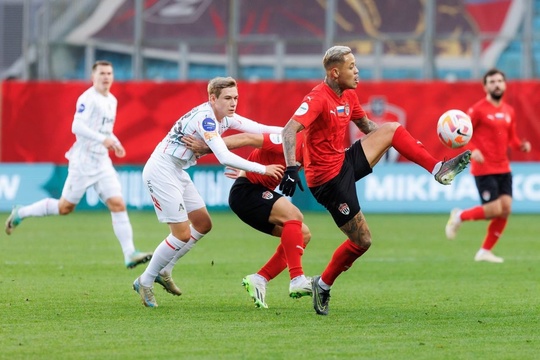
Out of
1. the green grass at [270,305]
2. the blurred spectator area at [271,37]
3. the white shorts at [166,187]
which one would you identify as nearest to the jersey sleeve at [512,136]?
the green grass at [270,305]

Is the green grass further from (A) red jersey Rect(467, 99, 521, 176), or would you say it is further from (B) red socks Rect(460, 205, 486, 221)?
(A) red jersey Rect(467, 99, 521, 176)

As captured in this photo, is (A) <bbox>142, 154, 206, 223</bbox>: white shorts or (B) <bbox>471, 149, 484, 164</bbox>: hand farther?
(B) <bbox>471, 149, 484, 164</bbox>: hand

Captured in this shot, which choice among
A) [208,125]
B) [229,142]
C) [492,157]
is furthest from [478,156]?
[208,125]

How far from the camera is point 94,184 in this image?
44.5 feet

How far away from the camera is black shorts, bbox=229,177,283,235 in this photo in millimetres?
9781

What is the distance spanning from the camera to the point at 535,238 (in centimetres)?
1766

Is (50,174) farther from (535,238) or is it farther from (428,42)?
(535,238)

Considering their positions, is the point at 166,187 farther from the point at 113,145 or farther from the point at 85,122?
the point at 85,122

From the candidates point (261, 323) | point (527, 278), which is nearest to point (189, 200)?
point (261, 323)

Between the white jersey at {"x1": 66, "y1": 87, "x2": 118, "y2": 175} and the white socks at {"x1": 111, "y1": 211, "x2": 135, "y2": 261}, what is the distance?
805 millimetres

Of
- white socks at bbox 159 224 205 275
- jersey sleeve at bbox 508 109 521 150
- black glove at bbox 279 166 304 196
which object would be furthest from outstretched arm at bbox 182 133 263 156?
jersey sleeve at bbox 508 109 521 150

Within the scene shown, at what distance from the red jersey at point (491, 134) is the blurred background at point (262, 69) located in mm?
8227

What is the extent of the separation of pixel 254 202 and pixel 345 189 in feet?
3.22

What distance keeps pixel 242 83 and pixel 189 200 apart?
14.7 metres
